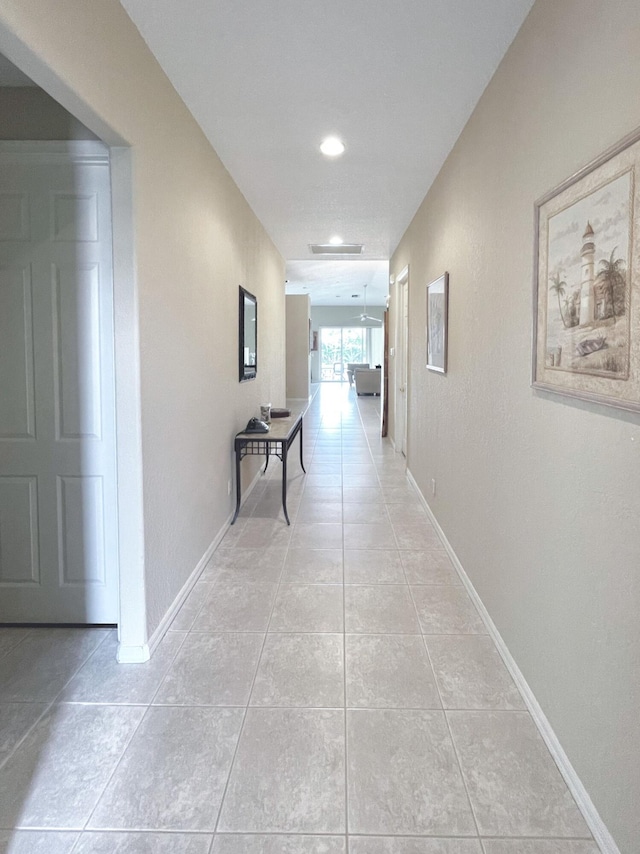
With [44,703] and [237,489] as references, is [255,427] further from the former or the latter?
[44,703]

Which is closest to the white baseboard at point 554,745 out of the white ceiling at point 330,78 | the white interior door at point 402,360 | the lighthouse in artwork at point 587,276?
the lighthouse in artwork at point 587,276

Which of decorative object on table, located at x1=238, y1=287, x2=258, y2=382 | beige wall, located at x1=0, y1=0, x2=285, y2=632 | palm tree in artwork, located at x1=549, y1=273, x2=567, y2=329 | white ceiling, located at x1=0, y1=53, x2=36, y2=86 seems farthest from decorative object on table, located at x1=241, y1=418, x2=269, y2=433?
palm tree in artwork, located at x1=549, y1=273, x2=567, y2=329

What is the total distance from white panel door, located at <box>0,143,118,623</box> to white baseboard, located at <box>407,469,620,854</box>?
175 centimetres

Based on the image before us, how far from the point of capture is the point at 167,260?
8.04 feet

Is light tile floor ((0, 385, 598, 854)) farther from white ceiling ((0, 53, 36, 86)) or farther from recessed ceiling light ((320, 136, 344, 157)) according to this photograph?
recessed ceiling light ((320, 136, 344, 157))

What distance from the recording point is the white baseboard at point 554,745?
1.37m

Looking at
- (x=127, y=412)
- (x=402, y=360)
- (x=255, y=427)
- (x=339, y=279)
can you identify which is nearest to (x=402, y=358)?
(x=402, y=360)

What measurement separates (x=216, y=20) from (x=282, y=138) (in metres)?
1.16

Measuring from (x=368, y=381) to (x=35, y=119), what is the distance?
39.9 feet

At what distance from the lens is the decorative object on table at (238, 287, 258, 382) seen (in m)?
4.26

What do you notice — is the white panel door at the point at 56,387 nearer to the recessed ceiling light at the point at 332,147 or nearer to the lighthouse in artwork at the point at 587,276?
the recessed ceiling light at the point at 332,147

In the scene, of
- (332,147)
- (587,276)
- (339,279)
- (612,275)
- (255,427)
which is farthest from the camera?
(339,279)

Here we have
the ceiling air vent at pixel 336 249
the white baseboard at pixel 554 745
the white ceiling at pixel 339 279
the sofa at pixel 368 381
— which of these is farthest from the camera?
the sofa at pixel 368 381

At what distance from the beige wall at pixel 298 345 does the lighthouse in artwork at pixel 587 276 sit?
11492 millimetres
